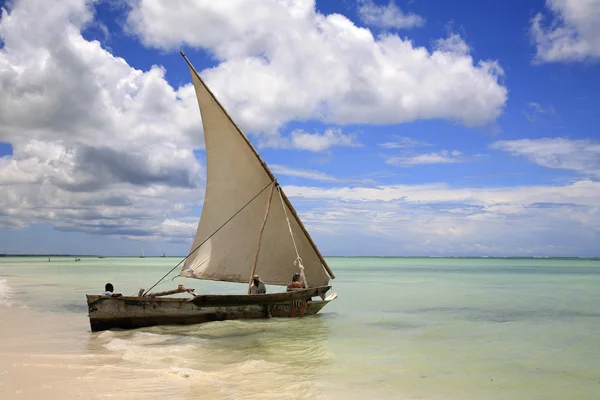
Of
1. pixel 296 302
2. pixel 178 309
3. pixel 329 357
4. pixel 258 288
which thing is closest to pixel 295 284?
pixel 296 302

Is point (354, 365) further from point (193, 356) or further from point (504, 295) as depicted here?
point (504, 295)

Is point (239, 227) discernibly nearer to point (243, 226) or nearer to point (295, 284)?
point (243, 226)

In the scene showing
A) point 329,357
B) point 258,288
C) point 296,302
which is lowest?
point 329,357

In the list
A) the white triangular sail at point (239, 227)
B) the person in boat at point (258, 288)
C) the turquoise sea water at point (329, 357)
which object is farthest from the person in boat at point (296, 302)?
the person in boat at point (258, 288)

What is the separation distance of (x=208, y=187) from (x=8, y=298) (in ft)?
55.6

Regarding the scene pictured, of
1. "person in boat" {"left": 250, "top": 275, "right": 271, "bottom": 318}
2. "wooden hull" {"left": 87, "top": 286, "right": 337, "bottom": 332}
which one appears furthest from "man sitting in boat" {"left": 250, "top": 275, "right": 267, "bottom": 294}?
"wooden hull" {"left": 87, "top": 286, "right": 337, "bottom": 332}

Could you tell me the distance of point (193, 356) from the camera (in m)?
12.3

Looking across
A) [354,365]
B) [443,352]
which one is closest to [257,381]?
[354,365]

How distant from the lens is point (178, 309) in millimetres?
15898

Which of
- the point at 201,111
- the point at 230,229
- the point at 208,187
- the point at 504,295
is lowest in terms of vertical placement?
the point at 504,295

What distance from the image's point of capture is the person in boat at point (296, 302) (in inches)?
693

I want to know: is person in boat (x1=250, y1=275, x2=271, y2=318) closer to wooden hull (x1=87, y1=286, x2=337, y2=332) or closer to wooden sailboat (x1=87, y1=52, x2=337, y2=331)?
wooden hull (x1=87, y1=286, x2=337, y2=332)

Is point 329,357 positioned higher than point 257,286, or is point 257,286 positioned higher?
point 257,286

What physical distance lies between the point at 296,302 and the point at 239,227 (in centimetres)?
348
